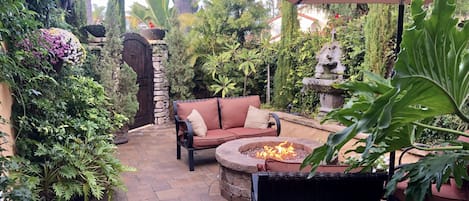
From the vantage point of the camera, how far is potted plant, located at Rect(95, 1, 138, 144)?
18.6ft

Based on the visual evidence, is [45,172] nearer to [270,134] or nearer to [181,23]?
[270,134]

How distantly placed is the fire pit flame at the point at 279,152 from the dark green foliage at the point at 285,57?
3118mm

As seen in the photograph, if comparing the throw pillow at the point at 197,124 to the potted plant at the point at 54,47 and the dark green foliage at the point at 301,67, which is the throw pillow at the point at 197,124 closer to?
the potted plant at the point at 54,47

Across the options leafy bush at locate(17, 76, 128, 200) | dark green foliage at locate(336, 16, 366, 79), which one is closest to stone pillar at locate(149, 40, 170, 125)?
dark green foliage at locate(336, 16, 366, 79)

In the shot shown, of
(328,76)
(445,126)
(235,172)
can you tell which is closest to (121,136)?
(235,172)

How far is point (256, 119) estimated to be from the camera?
4.96m

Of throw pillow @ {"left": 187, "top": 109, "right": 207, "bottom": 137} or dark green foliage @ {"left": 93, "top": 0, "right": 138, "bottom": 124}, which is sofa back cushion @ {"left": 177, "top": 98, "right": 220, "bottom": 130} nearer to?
throw pillow @ {"left": 187, "top": 109, "right": 207, "bottom": 137}

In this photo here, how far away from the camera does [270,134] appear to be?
191 inches

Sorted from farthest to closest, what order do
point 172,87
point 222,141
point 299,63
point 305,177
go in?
1. point 172,87
2. point 299,63
3. point 222,141
4. point 305,177

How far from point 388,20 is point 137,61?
4.66 meters

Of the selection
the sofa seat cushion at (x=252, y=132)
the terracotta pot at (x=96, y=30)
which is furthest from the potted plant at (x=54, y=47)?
the terracotta pot at (x=96, y=30)

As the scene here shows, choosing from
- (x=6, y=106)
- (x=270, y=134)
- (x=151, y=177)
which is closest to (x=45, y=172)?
(x=6, y=106)

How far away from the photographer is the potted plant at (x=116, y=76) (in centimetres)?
566

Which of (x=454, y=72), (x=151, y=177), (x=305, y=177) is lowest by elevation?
(x=151, y=177)
